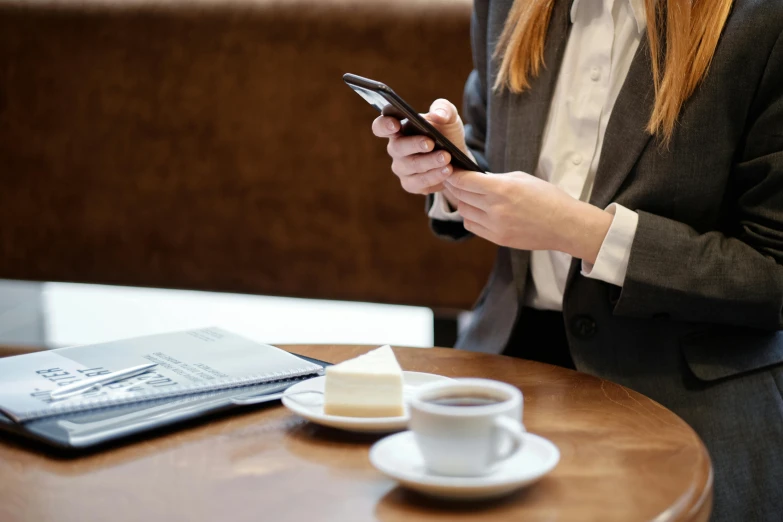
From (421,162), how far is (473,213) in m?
0.08

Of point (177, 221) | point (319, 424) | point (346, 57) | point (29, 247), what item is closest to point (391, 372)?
point (319, 424)

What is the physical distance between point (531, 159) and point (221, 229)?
34.6 inches

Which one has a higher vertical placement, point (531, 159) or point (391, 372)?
point (531, 159)

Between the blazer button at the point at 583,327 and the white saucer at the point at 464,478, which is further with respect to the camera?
the blazer button at the point at 583,327

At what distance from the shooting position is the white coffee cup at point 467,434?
1.73 feet

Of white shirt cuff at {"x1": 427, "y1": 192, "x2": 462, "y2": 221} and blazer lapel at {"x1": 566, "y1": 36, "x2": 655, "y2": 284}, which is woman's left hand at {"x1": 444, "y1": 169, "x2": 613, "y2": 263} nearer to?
blazer lapel at {"x1": 566, "y1": 36, "x2": 655, "y2": 284}

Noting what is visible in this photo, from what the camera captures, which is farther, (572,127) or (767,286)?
(572,127)

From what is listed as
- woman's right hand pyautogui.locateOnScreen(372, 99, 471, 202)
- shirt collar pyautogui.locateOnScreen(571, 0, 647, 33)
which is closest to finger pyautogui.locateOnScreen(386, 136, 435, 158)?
woman's right hand pyautogui.locateOnScreen(372, 99, 471, 202)

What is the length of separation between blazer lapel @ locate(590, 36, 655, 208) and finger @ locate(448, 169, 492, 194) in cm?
18

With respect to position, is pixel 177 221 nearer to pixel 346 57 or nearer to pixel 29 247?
pixel 29 247

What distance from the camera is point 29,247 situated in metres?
1.87

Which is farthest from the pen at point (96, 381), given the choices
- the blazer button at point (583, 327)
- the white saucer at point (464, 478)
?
the blazer button at point (583, 327)

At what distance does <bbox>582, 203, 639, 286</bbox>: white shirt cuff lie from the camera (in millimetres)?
904

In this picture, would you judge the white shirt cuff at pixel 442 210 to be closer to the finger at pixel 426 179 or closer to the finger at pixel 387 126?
the finger at pixel 426 179
